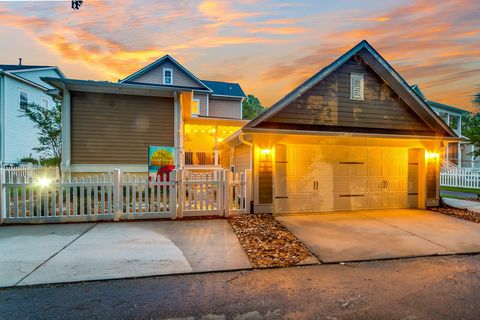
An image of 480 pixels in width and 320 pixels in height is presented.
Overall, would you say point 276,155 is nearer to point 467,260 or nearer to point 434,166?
point 467,260

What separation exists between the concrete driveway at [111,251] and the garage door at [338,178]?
9.49 feet

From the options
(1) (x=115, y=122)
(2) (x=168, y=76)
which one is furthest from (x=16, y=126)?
(1) (x=115, y=122)

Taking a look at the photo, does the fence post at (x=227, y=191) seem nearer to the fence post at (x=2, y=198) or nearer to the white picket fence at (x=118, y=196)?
the white picket fence at (x=118, y=196)

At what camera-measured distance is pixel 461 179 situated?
16.7 meters

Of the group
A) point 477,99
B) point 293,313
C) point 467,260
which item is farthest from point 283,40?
point 477,99

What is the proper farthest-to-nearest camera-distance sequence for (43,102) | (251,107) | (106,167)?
(251,107), (43,102), (106,167)

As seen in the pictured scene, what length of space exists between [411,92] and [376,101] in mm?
1143

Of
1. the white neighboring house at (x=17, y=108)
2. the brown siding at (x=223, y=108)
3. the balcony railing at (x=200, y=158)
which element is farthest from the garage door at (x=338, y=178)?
the brown siding at (x=223, y=108)

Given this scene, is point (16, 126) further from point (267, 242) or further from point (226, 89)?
point (267, 242)

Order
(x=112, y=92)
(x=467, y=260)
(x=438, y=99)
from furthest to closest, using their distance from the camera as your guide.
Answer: (x=438, y=99) → (x=112, y=92) → (x=467, y=260)

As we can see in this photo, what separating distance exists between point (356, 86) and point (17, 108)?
23197 millimetres

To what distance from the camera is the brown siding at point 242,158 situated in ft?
31.0

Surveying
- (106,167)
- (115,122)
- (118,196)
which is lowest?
(118,196)

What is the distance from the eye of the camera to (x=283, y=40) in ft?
36.9
